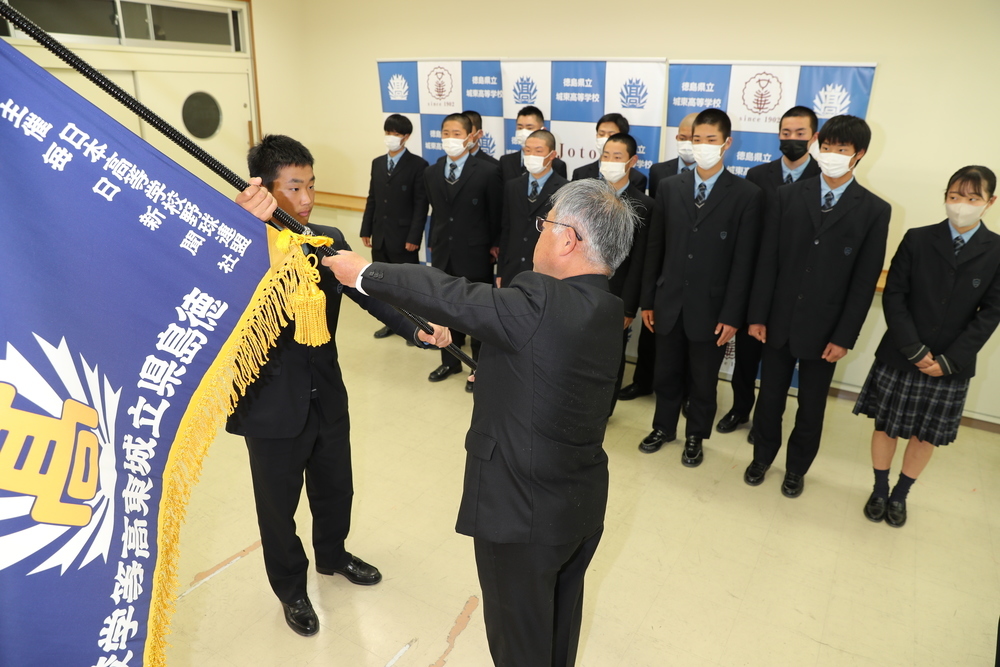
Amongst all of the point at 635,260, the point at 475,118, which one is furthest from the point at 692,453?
the point at 475,118

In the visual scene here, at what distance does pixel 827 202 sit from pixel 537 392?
→ 6.81 ft

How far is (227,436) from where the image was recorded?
3.72 m

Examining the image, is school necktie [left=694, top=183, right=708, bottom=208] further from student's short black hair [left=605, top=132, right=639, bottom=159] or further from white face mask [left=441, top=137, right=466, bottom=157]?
white face mask [left=441, top=137, right=466, bottom=157]

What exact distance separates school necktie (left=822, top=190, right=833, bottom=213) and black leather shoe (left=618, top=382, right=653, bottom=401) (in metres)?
1.80

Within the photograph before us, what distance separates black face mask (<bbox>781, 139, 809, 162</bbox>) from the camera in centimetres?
367

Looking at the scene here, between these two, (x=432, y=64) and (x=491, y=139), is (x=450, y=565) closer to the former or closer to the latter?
(x=491, y=139)

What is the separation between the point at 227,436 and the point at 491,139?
3.04 metres

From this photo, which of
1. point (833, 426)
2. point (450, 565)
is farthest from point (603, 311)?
point (833, 426)

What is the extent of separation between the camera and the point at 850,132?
2852mm

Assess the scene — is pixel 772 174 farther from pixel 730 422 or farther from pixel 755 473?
pixel 755 473

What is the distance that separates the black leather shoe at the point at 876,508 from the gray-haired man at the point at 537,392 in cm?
200

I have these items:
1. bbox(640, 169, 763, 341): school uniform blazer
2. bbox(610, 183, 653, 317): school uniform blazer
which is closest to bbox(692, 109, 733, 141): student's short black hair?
bbox(640, 169, 763, 341): school uniform blazer

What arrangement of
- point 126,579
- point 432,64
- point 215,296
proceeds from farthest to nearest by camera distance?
point 432,64 < point 215,296 < point 126,579

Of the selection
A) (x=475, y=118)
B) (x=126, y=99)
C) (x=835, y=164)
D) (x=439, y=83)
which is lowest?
(x=835, y=164)
